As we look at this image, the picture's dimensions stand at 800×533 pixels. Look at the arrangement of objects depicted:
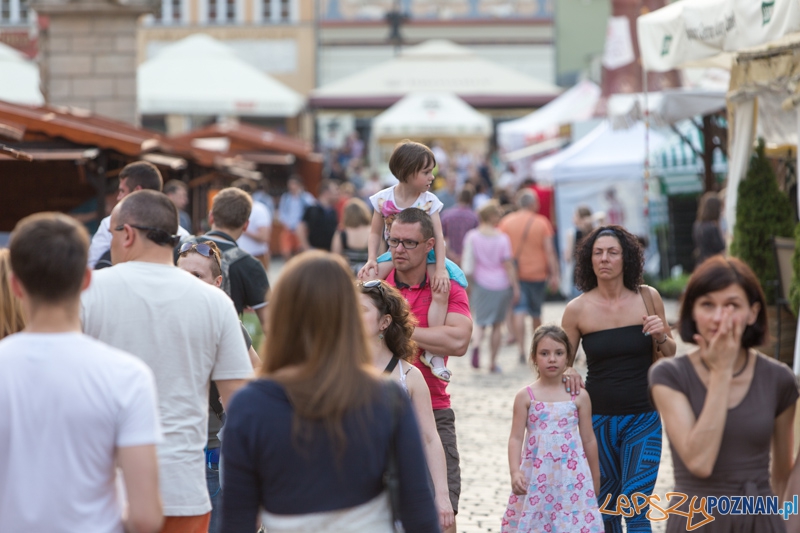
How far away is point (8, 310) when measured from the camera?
3.80 metres

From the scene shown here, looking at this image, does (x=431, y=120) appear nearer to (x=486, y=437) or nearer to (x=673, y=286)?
(x=673, y=286)

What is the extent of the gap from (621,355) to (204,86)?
918 inches

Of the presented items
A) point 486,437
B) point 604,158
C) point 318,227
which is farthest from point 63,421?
point 604,158

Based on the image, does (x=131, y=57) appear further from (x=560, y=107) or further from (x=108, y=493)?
(x=108, y=493)

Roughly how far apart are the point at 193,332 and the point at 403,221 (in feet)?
4.90

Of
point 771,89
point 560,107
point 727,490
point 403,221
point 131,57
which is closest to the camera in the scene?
point 727,490

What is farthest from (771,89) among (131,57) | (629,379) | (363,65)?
(363,65)

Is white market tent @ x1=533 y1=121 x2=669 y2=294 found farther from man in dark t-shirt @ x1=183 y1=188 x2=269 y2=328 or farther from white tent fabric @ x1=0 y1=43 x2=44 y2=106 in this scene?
man in dark t-shirt @ x1=183 y1=188 x2=269 y2=328

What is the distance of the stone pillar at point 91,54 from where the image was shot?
16.6 meters

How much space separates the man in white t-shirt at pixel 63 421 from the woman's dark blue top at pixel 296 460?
0.78 ft

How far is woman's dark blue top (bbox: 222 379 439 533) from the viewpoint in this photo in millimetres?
2924

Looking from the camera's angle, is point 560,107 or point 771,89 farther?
point 560,107

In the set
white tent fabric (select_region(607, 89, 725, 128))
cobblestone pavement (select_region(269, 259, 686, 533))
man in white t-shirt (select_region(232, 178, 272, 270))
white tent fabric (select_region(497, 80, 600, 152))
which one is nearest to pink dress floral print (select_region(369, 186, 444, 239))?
cobblestone pavement (select_region(269, 259, 686, 533))

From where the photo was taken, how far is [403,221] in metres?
5.29
